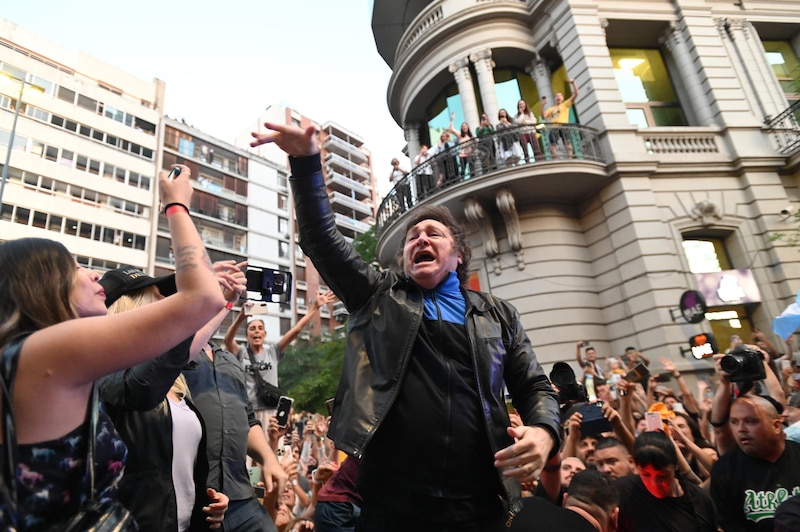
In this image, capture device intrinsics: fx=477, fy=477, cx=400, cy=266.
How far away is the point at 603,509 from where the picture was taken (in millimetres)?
2791

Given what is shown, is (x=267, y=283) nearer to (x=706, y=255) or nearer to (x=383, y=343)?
(x=383, y=343)

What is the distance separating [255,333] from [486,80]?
11.4m

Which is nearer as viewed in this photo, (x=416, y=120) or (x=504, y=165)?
(x=504, y=165)

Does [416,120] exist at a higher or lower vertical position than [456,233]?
higher

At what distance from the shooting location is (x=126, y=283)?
2268mm

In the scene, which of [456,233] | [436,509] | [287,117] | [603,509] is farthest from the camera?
[287,117]

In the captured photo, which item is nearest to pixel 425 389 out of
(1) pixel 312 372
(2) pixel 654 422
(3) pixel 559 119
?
→ (2) pixel 654 422

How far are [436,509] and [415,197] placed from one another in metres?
12.0

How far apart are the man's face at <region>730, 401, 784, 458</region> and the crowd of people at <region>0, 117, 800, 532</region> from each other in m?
0.01

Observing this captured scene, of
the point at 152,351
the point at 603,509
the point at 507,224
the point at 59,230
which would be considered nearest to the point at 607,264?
the point at 507,224

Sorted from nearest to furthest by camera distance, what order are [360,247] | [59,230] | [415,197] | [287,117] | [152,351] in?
1. [152,351]
2. [415,197]
3. [360,247]
4. [59,230]
5. [287,117]

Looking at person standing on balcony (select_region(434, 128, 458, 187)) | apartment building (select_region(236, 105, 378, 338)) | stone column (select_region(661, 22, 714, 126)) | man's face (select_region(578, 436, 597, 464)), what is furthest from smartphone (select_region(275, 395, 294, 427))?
apartment building (select_region(236, 105, 378, 338))

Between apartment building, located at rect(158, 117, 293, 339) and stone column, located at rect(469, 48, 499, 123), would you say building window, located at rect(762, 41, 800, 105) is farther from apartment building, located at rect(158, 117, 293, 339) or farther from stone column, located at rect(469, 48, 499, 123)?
apartment building, located at rect(158, 117, 293, 339)

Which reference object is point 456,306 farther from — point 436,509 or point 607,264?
point 607,264
